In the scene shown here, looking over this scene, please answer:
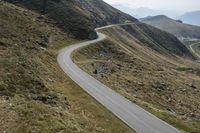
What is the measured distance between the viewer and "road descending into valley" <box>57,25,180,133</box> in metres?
44.9

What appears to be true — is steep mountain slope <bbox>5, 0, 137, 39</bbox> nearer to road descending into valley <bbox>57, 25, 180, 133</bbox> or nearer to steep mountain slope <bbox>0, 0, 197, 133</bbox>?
steep mountain slope <bbox>0, 0, 197, 133</bbox>

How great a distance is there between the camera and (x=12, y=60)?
187ft

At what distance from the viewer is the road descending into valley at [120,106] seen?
4494 cm

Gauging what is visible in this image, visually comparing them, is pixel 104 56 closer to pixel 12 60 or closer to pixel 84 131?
pixel 12 60

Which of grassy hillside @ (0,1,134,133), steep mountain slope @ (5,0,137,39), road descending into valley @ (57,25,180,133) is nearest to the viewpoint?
grassy hillside @ (0,1,134,133)

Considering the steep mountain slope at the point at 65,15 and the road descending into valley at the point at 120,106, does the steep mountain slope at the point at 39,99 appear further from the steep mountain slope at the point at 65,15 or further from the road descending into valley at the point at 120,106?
the steep mountain slope at the point at 65,15

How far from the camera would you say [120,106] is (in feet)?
174

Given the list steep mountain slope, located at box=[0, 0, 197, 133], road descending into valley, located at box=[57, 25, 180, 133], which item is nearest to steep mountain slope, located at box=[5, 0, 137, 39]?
steep mountain slope, located at box=[0, 0, 197, 133]

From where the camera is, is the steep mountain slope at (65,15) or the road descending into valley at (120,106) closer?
the road descending into valley at (120,106)

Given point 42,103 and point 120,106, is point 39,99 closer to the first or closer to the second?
point 42,103

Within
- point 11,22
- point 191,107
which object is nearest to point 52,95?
point 191,107

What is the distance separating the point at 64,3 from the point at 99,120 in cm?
12581

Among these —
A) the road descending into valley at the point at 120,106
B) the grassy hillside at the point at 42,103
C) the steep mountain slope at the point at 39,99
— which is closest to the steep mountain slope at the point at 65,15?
the steep mountain slope at the point at 39,99

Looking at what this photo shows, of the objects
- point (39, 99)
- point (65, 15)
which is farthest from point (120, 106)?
point (65, 15)
